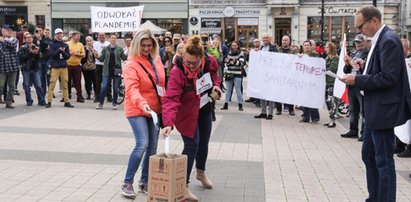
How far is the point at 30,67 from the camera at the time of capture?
13875 millimetres

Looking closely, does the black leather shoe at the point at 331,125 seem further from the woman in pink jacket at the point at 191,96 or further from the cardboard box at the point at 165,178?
the cardboard box at the point at 165,178

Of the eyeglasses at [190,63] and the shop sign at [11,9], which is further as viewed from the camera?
the shop sign at [11,9]

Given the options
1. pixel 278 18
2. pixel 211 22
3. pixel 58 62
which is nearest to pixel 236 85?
pixel 58 62

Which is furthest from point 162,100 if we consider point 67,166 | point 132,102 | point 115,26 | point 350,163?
point 115,26

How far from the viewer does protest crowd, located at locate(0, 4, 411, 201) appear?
561cm

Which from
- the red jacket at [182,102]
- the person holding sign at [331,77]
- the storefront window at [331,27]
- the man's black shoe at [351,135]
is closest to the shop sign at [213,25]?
the storefront window at [331,27]

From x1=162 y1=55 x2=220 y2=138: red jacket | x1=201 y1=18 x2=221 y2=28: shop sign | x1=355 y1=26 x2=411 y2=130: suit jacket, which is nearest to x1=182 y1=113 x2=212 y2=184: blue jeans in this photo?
x1=162 y1=55 x2=220 y2=138: red jacket

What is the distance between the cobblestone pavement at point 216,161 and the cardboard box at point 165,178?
1.06 metres

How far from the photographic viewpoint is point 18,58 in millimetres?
13773

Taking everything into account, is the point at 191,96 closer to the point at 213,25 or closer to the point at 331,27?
the point at 213,25

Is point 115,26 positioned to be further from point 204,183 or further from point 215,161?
point 204,183

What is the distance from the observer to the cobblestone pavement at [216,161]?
6.02 metres

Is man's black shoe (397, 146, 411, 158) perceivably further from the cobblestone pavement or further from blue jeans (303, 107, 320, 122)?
blue jeans (303, 107, 320, 122)

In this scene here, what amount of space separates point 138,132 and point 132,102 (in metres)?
0.34
